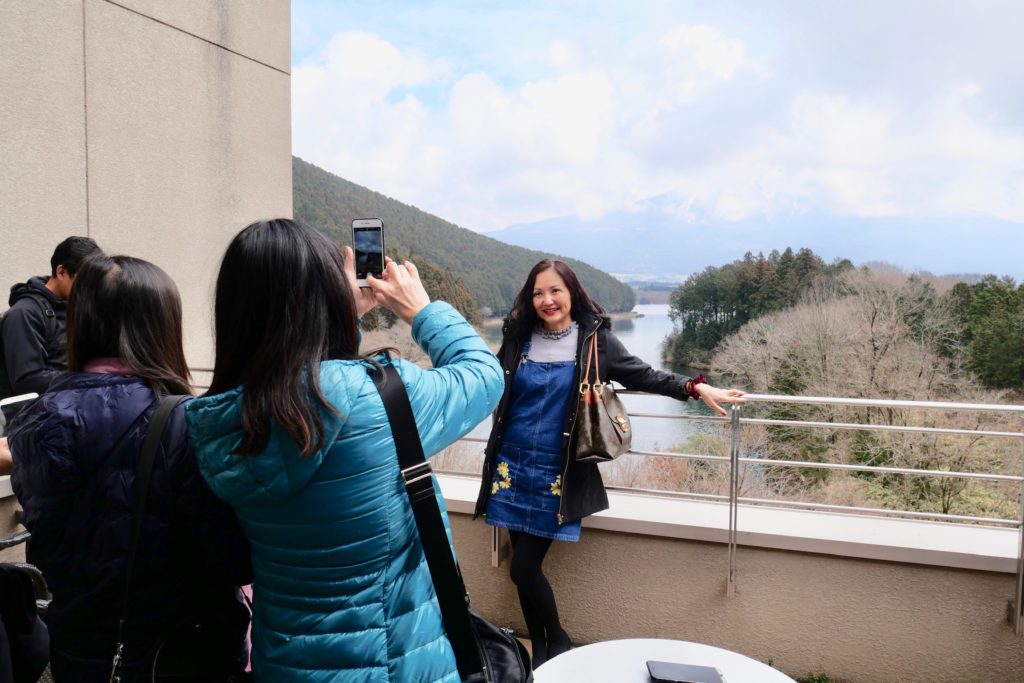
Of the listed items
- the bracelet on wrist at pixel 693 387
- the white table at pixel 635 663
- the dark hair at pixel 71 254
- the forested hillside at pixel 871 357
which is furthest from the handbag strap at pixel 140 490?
the forested hillside at pixel 871 357

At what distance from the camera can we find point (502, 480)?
237 centimetres

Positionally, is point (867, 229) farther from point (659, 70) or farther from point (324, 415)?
point (324, 415)

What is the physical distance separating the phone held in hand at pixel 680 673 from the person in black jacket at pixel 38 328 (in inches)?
96.0

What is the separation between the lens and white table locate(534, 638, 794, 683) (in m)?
1.55

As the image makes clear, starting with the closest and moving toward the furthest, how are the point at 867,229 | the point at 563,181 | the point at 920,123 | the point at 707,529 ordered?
the point at 707,529, the point at 867,229, the point at 920,123, the point at 563,181

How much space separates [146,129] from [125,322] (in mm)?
4004

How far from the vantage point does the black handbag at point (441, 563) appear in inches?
33.9

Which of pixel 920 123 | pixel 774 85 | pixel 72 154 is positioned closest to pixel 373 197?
pixel 72 154

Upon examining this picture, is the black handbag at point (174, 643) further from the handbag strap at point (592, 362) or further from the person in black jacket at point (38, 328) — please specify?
the person in black jacket at point (38, 328)

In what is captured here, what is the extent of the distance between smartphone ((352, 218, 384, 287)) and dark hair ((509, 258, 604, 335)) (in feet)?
3.85

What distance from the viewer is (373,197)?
58.2ft

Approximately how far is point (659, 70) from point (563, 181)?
8970 millimetres

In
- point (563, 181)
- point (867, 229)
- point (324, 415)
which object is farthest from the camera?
point (563, 181)

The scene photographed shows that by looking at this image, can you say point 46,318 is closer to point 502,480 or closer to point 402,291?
point 502,480
